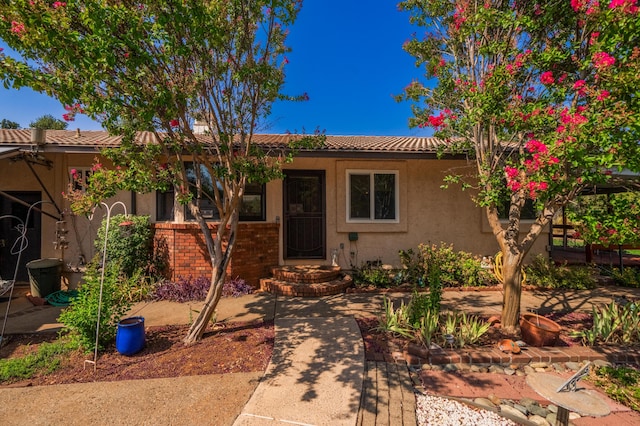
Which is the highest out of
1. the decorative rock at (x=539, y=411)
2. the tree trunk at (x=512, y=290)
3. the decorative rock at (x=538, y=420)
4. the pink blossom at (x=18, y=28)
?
the pink blossom at (x=18, y=28)

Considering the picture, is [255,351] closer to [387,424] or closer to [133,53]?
[387,424]

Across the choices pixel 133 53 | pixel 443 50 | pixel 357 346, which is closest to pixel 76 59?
pixel 133 53

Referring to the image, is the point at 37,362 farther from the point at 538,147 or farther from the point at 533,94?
the point at 533,94

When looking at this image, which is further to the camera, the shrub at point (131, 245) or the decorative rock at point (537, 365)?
the shrub at point (131, 245)

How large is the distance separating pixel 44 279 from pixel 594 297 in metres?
12.2

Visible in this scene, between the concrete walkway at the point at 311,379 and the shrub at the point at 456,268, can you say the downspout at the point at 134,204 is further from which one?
the shrub at the point at 456,268

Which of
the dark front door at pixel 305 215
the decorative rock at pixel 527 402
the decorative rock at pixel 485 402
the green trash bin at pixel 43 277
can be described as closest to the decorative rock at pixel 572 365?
the decorative rock at pixel 527 402

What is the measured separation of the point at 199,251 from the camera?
6.85 meters

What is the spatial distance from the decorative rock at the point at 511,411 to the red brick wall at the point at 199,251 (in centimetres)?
545

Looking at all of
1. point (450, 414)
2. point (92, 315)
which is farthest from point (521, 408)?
point (92, 315)

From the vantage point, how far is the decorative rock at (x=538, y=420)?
277cm

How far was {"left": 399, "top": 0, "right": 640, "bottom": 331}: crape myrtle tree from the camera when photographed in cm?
300

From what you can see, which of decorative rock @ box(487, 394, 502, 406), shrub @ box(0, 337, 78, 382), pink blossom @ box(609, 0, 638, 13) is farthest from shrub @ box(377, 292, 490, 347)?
shrub @ box(0, 337, 78, 382)

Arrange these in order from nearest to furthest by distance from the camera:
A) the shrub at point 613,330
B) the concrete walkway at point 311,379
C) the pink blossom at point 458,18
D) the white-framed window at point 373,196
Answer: the concrete walkway at point 311,379 < the shrub at point 613,330 < the pink blossom at point 458,18 < the white-framed window at point 373,196
